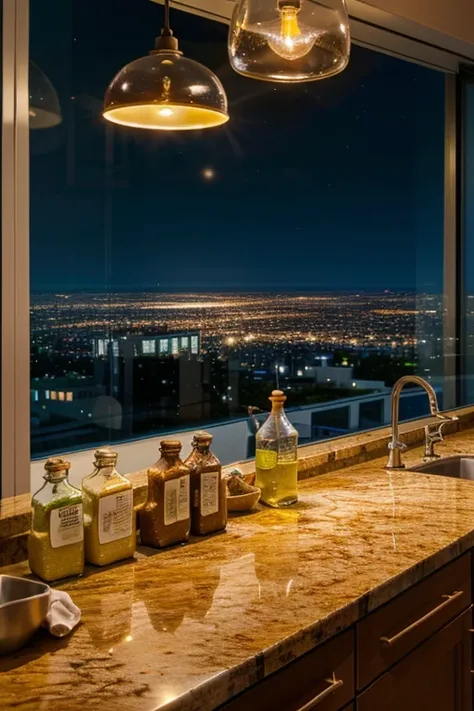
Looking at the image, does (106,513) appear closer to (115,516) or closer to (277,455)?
(115,516)

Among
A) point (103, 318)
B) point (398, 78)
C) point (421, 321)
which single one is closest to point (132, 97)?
point (103, 318)

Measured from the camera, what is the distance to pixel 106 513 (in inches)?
67.4

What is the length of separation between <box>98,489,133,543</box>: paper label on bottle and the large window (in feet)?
1.53

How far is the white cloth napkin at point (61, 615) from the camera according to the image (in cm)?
136

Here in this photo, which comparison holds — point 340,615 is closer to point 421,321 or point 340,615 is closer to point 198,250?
point 198,250

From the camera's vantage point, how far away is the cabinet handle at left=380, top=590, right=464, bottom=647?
65.2 inches

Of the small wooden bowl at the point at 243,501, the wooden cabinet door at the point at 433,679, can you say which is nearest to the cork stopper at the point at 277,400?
the small wooden bowl at the point at 243,501

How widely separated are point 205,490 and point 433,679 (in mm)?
681

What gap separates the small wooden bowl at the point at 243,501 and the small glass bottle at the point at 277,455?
2.6 inches

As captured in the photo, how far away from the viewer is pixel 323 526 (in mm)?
2000

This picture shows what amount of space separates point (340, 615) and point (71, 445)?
3.52 feet

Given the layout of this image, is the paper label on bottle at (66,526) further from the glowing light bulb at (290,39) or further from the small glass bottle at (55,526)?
the glowing light bulb at (290,39)

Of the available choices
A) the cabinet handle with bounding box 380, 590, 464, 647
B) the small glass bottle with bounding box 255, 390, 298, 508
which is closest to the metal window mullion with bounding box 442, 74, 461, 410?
the small glass bottle with bounding box 255, 390, 298, 508

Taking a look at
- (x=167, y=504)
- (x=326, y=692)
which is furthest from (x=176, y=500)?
(x=326, y=692)
